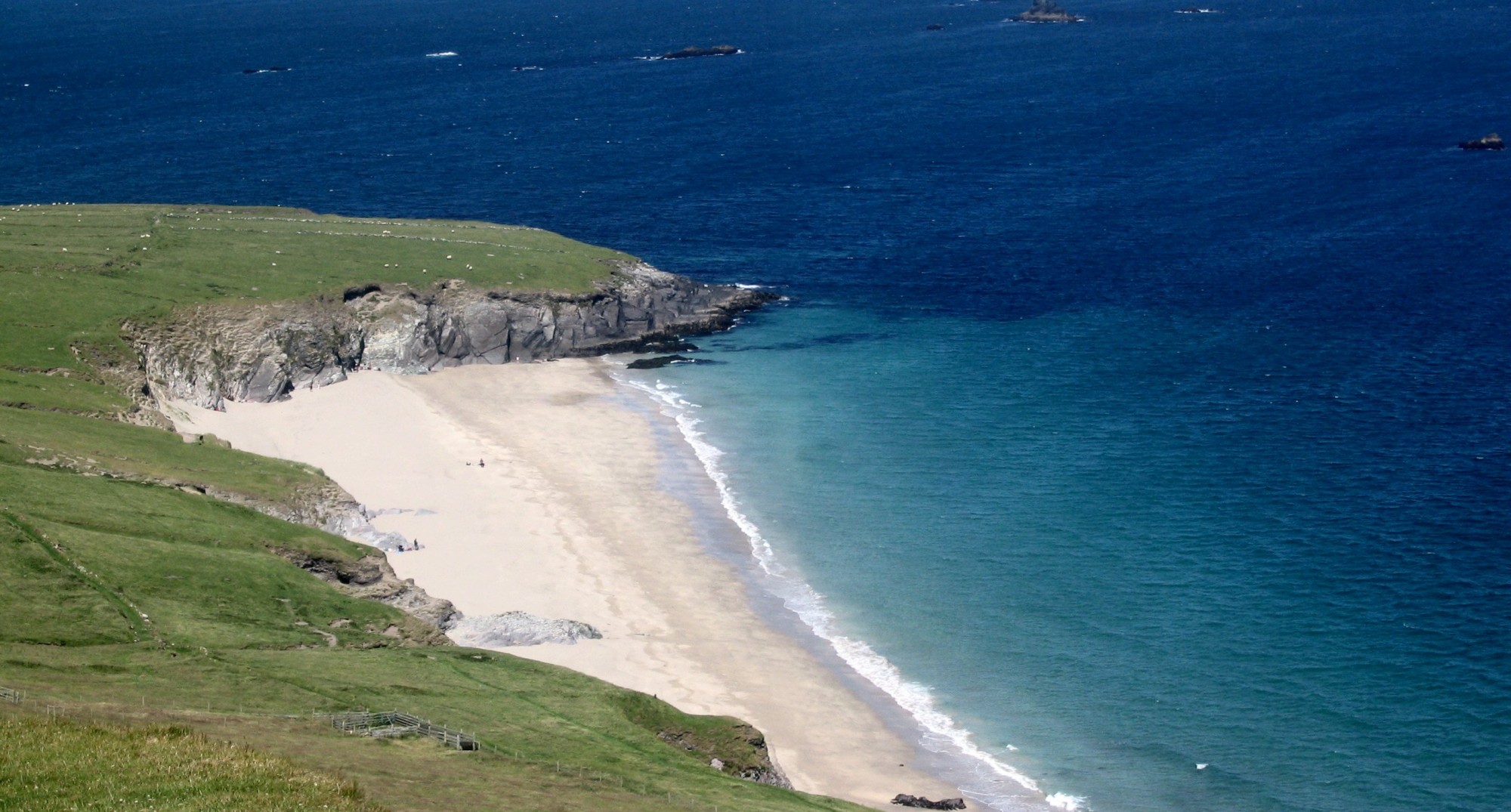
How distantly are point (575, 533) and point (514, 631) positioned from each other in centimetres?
1549

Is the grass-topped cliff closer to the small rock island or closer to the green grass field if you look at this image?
the green grass field

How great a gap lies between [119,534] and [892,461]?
49.1 metres

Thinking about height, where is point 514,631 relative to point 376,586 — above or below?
below

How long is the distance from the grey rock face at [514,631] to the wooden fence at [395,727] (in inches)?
740

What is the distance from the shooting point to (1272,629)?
→ 76438 mm

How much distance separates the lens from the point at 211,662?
58.6 metres

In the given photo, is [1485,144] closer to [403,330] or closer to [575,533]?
[403,330]

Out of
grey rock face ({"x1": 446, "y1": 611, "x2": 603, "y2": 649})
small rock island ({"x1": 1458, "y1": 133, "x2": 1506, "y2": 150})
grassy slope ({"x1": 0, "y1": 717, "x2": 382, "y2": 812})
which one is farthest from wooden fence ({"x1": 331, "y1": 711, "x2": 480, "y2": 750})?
small rock island ({"x1": 1458, "y1": 133, "x2": 1506, "y2": 150})

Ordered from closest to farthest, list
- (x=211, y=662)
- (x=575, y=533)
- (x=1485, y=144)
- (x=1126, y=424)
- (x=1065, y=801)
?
1. (x=211, y=662)
2. (x=1065, y=801)
3. (x=575, y=533)
4. (x=1126, y=424)
5. (x=1485, y=144)

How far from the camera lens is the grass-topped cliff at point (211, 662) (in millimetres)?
41906

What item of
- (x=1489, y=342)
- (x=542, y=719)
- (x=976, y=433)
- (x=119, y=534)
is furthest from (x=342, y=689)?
(x=1489, y=342)

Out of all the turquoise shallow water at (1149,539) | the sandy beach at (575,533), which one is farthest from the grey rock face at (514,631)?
the turquoise shallow water at (1149,539)

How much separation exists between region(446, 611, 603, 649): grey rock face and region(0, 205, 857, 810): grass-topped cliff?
4.57 metres

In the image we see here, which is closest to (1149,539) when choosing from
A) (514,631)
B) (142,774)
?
(514,631)
